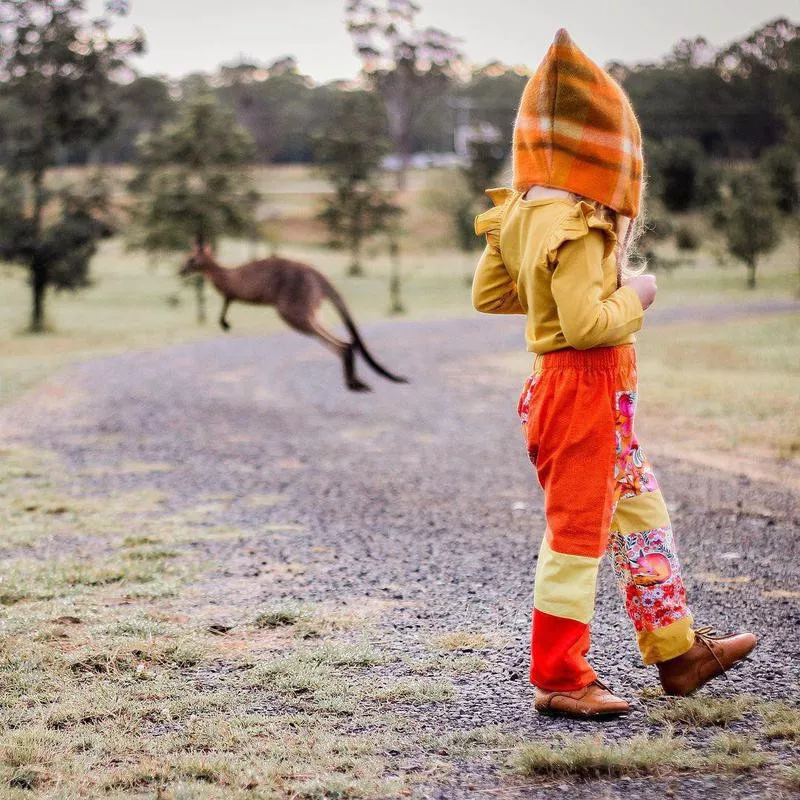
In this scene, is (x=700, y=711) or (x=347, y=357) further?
(x=347, y=357)

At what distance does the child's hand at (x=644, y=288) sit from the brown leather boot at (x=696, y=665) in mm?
1004

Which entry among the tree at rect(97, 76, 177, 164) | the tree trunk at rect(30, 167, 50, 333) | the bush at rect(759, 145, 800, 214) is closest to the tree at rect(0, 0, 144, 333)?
the tree trunk at rect(30, 167, 50, 333)

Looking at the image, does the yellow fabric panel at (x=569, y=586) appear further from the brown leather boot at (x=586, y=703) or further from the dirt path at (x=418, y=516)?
the dirt path at (x=418, y=516)

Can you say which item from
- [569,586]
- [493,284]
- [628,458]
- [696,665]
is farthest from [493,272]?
[696,665]

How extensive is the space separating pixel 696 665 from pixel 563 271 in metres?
1.23

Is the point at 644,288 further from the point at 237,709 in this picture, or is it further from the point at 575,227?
the point at 237,709

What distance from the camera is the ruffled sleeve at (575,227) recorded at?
2.92 metres

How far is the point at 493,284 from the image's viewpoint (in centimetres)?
332

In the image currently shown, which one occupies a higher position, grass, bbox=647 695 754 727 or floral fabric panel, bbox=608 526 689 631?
floral fabric panel, bbox=608 526 689 631

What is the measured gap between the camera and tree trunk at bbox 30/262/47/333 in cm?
2112

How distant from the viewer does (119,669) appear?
11.9ft

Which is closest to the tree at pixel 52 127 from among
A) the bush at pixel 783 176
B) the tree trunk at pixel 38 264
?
the tree trunk at pixel 38 264

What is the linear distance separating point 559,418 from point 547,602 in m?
0.51

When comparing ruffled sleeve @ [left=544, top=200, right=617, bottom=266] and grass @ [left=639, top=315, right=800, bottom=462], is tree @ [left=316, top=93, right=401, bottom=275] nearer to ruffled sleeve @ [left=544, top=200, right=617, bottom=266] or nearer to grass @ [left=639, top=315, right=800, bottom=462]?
grass @ [left=639, top=315, right=800, bottom=462]
